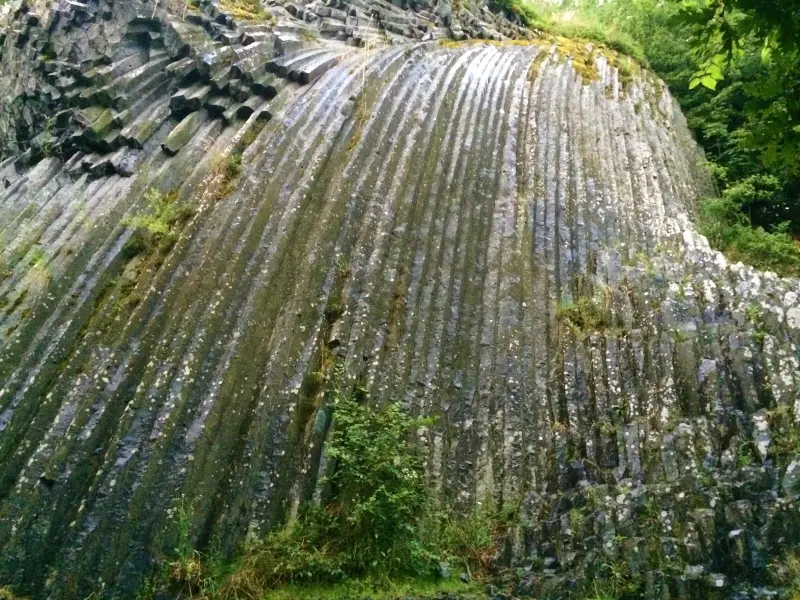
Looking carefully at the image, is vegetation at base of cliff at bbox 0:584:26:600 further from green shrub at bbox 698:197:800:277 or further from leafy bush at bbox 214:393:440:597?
green shrub at bbox 698:197:800:277

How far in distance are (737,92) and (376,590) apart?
12.9m

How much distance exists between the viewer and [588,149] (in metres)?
10.4

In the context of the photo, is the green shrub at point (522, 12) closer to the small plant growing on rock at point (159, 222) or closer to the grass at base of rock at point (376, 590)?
the small plant growing on rock at point (159, 222)

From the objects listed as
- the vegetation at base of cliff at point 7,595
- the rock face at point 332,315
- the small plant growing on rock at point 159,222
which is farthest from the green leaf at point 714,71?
the vegetation at base of cliff at point 7,595

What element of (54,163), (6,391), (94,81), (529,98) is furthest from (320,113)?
(6,391)

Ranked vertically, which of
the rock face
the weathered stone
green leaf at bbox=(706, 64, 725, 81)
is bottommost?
the rock face

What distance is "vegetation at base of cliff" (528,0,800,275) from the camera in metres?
3.53

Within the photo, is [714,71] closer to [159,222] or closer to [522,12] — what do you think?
[159,222]

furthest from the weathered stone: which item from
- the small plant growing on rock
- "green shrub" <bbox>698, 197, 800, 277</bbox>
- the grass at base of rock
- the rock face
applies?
"green shrub" <bbox>698, 197, 800, 277</bbox>

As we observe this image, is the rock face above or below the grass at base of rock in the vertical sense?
above

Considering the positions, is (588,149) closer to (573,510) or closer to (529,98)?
(529,98)

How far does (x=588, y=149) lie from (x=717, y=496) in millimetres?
6588

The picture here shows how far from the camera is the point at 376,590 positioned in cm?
504

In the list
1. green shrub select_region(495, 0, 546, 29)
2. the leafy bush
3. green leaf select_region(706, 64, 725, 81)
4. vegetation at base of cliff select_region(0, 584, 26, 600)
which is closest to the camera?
green leaf select_region(706, 64, 725, 81)
